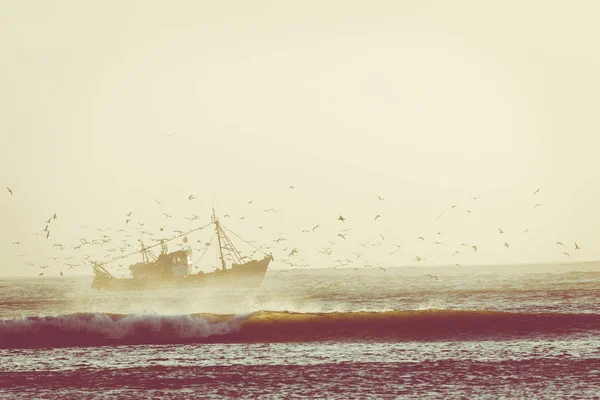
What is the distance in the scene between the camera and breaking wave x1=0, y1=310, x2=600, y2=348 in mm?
42219

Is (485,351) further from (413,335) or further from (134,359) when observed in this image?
(134,359)

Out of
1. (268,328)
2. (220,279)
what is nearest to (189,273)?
(220,279)

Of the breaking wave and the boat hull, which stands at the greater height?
the boat hull

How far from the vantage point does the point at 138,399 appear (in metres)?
24.5

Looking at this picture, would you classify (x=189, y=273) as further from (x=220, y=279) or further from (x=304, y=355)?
(x=304, y=355)

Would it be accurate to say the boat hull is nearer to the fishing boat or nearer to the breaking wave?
the fishing boat

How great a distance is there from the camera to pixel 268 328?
45.0m

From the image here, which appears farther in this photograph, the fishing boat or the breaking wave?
the fishing boat

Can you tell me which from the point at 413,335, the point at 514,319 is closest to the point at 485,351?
the point at 413,335

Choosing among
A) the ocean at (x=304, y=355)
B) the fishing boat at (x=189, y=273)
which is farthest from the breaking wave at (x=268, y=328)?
the fishing boat at (x=189, y=273)

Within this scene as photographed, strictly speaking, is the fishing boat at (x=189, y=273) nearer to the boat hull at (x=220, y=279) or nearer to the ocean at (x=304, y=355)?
the boat hull at (x=220, y=279)

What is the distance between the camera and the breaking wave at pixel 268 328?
42219 millimetres

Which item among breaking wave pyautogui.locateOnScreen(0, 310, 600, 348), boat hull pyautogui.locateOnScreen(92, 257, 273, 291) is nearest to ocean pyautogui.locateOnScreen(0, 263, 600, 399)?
breaking wave pyautogui.locateOnScreen(0, 310, 600, 348)

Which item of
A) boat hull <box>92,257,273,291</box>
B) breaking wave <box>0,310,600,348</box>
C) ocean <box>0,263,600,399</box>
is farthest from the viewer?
boat hull <box>92,257,273,291</box>
